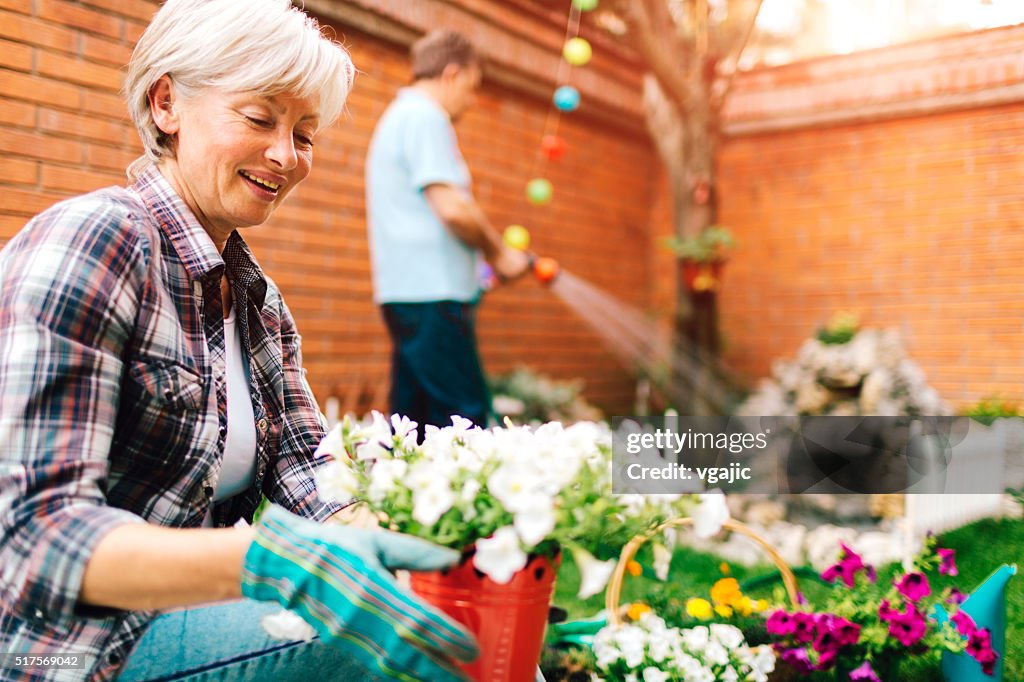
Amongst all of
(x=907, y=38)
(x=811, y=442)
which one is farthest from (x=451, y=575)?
(x=907, y=38)

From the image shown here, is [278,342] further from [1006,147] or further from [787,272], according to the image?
[787,272]

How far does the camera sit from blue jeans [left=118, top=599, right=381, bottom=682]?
3.65ft

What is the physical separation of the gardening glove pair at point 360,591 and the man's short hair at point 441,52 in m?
2.45

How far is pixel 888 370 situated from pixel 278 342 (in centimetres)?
389

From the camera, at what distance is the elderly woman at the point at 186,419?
0.84 m

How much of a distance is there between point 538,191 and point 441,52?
1.78 m

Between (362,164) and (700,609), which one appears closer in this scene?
(700,609)

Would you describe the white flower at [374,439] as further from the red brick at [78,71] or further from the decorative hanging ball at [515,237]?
the decorative hanging ball at [515,237]

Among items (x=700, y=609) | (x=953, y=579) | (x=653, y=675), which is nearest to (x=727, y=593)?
(x=700, y=609)

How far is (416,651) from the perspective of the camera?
0.79 metres

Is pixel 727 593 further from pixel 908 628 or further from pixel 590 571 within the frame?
pixel 590 571

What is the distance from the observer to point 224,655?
45.8 inches

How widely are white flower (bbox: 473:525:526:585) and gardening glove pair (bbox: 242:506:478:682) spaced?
0.10 ft

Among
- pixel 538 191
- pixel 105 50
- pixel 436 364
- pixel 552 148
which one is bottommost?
pixel 436 364
